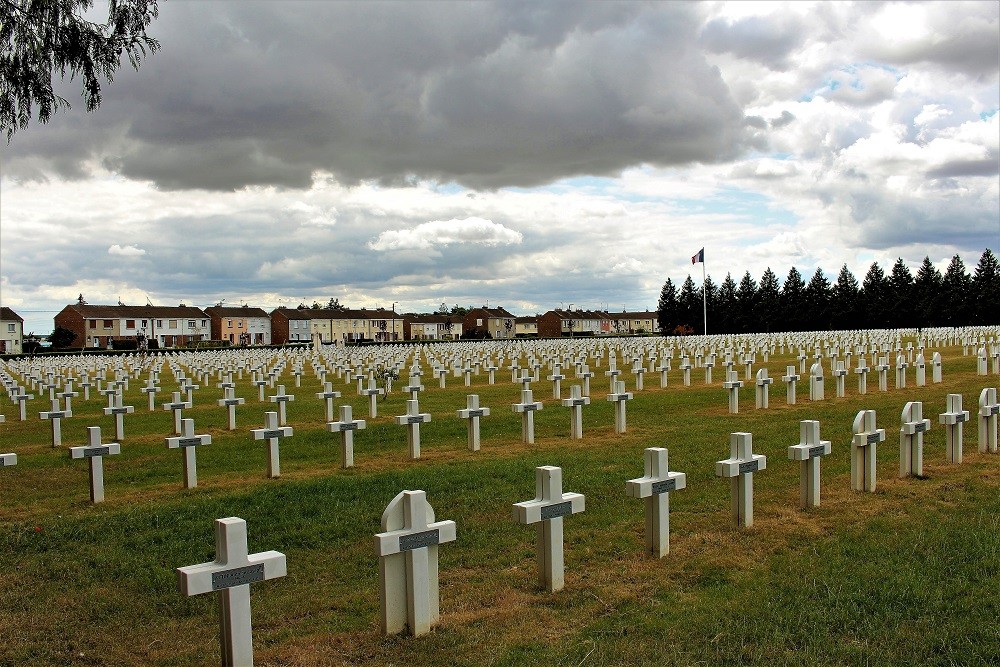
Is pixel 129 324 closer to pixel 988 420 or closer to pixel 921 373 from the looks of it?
pixel 921 373

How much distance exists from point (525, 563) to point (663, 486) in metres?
1.09

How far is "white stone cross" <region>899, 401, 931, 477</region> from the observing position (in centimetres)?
782

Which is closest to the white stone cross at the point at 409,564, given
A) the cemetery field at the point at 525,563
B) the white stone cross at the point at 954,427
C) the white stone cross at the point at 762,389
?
the cemetery field at the point at 525,563

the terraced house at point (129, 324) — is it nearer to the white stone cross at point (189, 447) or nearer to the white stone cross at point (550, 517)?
the white stone cross at point (189, 447)

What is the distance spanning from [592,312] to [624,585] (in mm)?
124632

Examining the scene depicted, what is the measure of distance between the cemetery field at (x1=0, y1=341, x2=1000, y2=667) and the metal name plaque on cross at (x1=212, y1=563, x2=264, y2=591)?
22.3 inches

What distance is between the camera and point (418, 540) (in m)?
4.15

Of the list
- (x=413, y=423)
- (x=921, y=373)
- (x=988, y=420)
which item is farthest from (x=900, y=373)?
(x=413, y=423)

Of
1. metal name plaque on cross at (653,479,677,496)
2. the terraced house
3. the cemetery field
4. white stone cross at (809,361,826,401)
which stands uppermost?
the terraced house

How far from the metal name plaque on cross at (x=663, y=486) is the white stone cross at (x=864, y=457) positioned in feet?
8.56

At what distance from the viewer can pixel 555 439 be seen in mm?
11945

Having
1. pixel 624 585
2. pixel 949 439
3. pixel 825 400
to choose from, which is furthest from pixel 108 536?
pixel 825 400

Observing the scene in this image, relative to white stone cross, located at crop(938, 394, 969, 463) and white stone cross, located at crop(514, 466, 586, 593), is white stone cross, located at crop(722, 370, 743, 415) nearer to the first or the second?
white stone cross, located at crop(938, 394, 969, 463)

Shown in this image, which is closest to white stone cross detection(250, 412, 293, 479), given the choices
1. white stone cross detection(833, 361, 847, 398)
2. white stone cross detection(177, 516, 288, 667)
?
white stone cross detection(177, 516, 288, 667)
